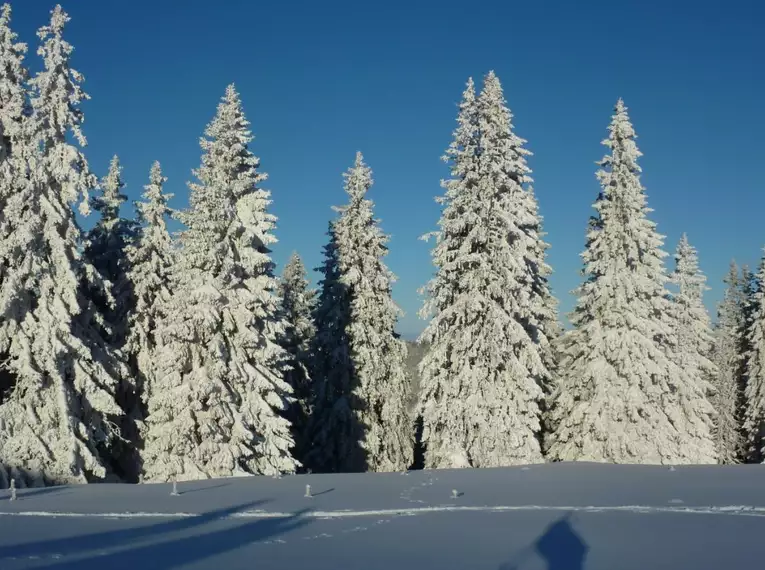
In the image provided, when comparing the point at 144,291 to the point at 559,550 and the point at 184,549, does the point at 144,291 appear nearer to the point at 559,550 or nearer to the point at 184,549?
the point at 184,549

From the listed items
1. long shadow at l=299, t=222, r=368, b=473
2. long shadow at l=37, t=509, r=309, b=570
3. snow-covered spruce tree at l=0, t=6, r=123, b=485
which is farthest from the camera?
long shadow at l=299, t=222, r=368, b=473

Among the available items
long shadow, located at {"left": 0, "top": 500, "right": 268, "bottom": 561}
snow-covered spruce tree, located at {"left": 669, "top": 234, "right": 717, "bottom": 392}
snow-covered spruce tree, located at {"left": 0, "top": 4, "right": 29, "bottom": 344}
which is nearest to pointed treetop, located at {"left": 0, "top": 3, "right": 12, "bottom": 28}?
snow-covered spruce tree, located at {"left": 0, "top": 4, "right": 29, "bottom": 344}

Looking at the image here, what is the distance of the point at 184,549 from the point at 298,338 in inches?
1152

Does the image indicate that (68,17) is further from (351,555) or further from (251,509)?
Result: (351,555)

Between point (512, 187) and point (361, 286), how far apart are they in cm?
910

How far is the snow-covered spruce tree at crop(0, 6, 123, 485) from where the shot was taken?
70.1ft

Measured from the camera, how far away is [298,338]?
37.2 metres

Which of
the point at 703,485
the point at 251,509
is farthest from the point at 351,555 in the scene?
the point at 703,485

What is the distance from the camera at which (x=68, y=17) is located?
23188 millimetres

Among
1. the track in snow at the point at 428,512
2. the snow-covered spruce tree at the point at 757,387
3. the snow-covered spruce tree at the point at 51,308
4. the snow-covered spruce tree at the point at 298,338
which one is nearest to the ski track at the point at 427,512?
the track in snow at the point at 428,512

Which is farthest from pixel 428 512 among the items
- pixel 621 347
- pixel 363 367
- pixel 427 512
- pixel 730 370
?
pixel 730 370

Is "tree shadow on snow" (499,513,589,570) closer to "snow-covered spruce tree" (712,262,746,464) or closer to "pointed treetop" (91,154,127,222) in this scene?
"pointed treetop" (91,154,127,222)

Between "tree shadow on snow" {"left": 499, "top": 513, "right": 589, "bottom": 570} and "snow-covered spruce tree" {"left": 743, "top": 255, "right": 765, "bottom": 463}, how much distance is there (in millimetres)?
37540

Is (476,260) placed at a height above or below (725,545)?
above
